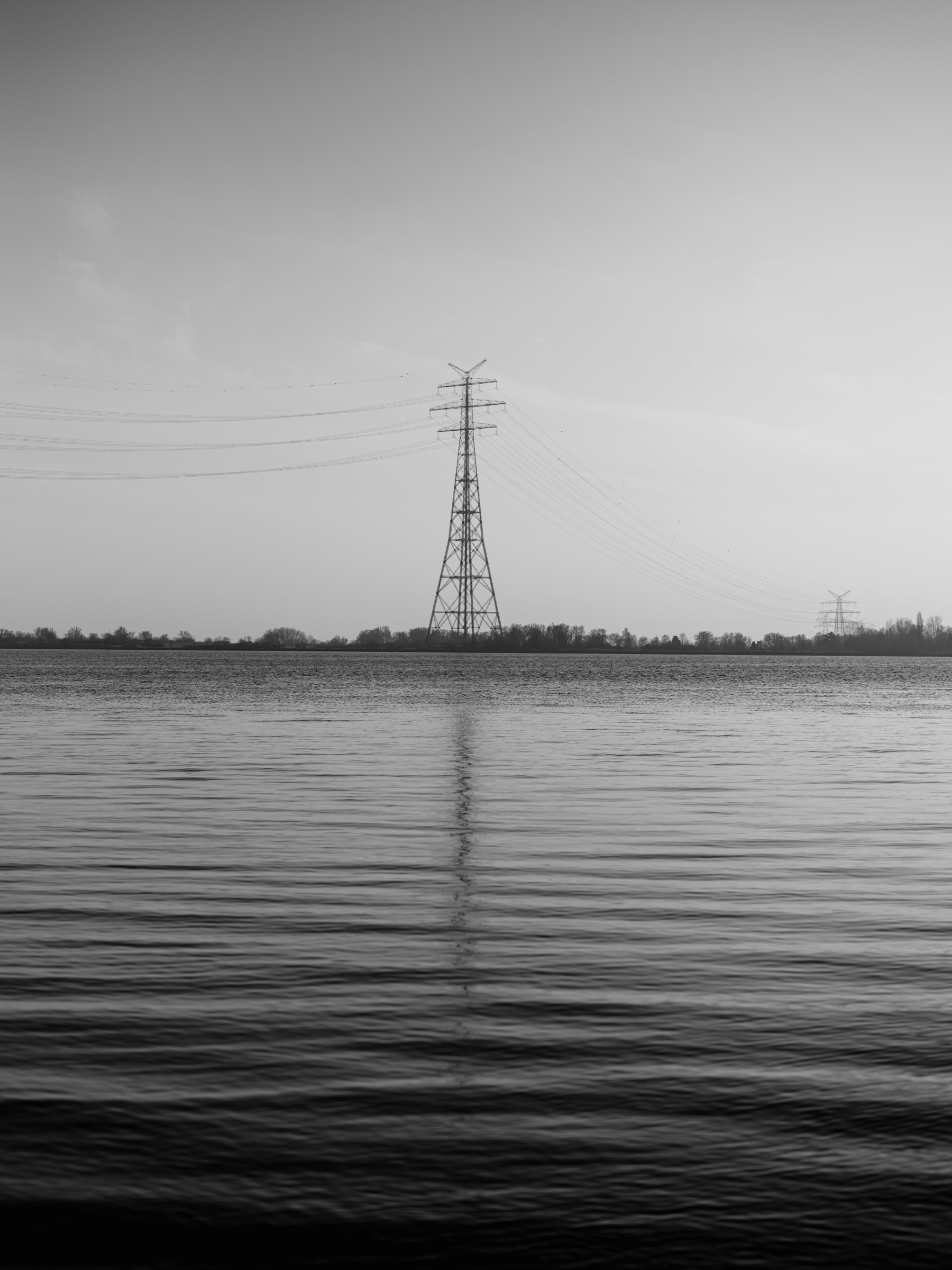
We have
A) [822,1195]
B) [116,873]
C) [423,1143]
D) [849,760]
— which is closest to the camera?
[822,1195]

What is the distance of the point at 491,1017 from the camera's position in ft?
32.4

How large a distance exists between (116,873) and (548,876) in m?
5.59

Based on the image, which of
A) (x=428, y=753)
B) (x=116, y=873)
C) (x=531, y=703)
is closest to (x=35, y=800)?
(x=116, y=873)

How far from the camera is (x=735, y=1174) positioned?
273 inches

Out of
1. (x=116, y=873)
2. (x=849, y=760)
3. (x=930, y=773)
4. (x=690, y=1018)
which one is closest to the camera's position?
(x=690, y=1018)

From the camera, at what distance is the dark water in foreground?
21.9 ft

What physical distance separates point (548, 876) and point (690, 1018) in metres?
6.76

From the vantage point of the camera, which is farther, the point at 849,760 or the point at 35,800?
the point at 849,760

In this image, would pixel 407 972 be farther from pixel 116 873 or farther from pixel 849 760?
pixel 849 760

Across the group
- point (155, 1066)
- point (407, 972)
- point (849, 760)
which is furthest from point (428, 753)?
point (155, 1066)

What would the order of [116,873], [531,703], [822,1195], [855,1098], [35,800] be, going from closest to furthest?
[822,1195]
[855,1098]
[116,873]
[35,800]
[531,703]

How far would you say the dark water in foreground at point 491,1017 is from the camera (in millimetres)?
6676

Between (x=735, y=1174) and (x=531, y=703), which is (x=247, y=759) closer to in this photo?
(x=735, y=1174)

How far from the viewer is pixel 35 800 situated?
24.5 metres
